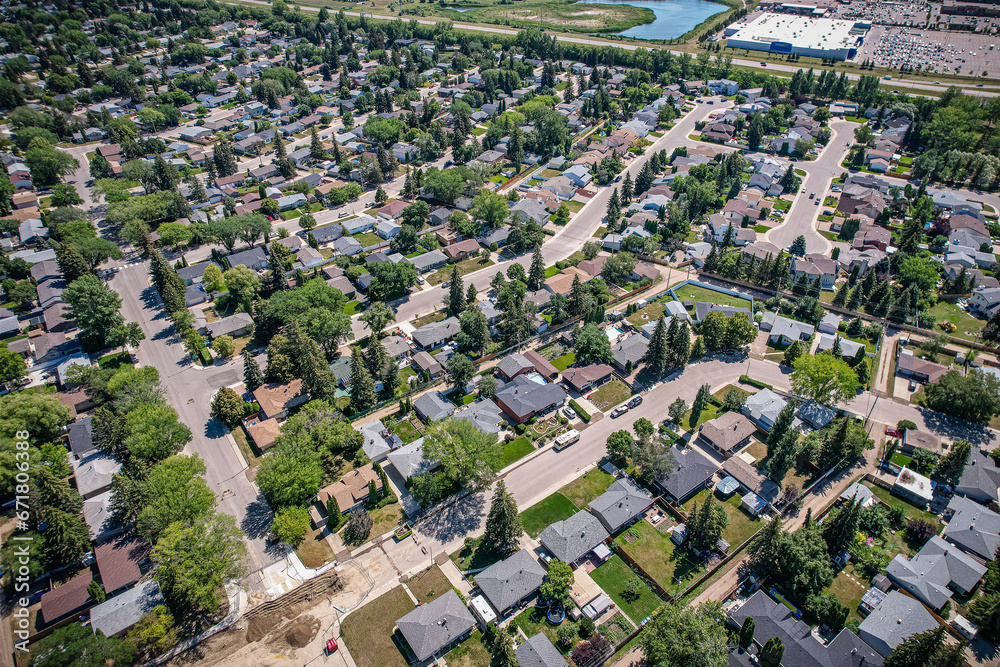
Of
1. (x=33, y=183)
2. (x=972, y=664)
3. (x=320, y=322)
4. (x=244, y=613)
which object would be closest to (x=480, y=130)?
(x=320, y=322)

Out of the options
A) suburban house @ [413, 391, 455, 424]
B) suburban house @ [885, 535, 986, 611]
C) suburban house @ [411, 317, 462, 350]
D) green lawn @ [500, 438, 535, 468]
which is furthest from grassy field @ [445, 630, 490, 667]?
suburban house @ [411, 317, 462, 350]

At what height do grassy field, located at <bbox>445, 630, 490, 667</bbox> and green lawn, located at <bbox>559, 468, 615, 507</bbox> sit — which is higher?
green lawn, located at <bbox>559, 468, 615, 507</bbox>

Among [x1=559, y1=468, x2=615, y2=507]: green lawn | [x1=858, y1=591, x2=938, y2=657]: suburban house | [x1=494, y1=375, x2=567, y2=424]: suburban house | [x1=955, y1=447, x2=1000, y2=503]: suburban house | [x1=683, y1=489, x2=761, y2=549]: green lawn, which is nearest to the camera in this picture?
[x1=858, y1=591, x2=938, y2=657]: suburban house

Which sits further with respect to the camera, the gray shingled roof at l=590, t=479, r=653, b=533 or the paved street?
the paved street

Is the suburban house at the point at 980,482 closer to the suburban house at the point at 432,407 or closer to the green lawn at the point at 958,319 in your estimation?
the green lawn at the point at 958,319

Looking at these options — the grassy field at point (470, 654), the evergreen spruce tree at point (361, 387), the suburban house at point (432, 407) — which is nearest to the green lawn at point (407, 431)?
the suburban house at point (432, 407)

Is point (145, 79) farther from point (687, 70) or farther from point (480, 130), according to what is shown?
point (687, 70)

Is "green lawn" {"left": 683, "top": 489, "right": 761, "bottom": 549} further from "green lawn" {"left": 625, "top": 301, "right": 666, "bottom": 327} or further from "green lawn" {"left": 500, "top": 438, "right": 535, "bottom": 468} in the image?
"green lawn" {"left": 625, "top": 301, "right": 666, "bottom": 327}
